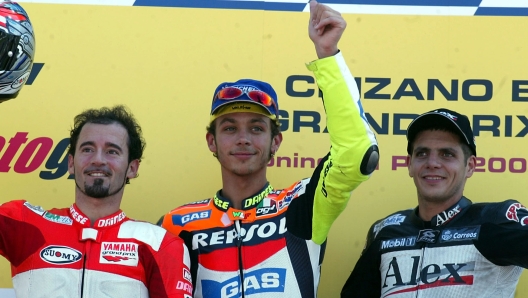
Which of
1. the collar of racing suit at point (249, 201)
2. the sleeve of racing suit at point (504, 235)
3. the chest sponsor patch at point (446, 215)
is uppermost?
the collar of racing suit at point (249, 201)

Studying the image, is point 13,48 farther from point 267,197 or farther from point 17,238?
point 267,197

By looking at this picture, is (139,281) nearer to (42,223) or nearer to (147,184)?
(42,223)

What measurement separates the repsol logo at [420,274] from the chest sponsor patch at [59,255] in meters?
1.19

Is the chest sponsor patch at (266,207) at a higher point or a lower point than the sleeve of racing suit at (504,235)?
higher

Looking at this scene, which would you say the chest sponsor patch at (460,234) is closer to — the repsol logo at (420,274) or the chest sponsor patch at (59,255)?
the repsol logo at (420,274)

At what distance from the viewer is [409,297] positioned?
3.04m

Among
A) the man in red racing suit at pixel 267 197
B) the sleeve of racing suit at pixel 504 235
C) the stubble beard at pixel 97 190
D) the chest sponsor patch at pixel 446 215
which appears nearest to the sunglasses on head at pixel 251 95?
the man in red racing suit at pixel 267 197

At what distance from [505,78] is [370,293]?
3.61ft

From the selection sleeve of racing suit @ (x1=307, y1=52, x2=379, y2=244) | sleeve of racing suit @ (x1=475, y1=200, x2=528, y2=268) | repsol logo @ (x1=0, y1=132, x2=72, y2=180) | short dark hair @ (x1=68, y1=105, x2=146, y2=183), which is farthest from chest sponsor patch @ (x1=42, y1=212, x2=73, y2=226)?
sleeve of racing suit @ (x1=475, y1=200, x2=528, y2=268)

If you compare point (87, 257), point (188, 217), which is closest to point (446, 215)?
point (188, 217)

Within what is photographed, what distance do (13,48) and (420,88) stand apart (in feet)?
5.72

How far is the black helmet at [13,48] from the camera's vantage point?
256 centimetres

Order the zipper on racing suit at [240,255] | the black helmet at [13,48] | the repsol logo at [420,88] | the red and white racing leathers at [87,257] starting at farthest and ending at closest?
1. the repsol logo at [420,88]
2. the zipper on racing suit at [240,255]
3. the red and white racing leathers at [87,257]
4. the black helmet at [13,48]

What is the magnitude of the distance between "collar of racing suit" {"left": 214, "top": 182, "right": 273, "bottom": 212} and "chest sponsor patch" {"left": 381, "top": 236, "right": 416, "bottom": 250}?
511 millimetres
